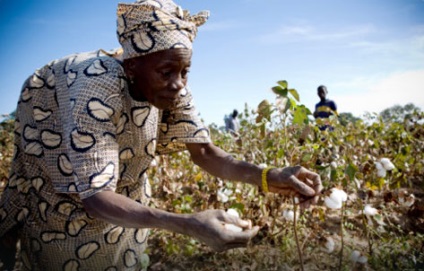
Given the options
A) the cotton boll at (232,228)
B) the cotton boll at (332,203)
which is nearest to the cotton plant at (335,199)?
the cotton boll at (332,203)

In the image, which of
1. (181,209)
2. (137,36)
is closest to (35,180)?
(137,36)

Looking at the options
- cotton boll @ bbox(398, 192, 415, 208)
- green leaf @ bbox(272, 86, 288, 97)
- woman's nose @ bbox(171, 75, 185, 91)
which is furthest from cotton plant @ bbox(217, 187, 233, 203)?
woman's nose @ bbox(171, 75, 185, 91)

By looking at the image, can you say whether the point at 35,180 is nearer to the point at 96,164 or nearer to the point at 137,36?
the point at 96,164

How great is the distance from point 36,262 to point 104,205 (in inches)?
29.7

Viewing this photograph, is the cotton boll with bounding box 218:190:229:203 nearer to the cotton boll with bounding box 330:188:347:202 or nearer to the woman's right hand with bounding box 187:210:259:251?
the cotton boll with bounding box 330:188:347:202

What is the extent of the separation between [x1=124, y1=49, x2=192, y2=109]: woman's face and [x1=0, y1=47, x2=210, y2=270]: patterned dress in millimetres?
72

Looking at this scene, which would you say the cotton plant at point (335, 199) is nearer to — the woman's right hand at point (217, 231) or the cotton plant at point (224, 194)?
the woman's right hand at point (217, 231)

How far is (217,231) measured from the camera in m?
0.94

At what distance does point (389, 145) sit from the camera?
3834 mm

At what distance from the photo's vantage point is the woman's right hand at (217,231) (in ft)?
3.07

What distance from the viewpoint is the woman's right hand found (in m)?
0.94

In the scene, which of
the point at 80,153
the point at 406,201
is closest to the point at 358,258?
the point at 406,201

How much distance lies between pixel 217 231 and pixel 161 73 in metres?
0.60

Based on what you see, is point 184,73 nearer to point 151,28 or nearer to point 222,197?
point 151,28
